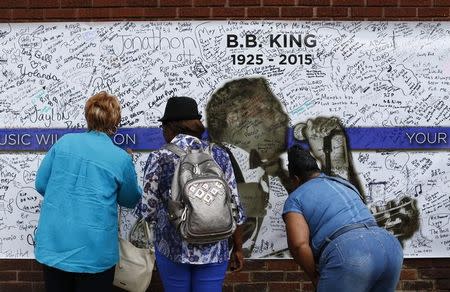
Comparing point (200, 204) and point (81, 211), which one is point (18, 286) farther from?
point (200, 204)

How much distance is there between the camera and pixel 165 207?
361 centimetres

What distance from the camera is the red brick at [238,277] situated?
4.99 metres

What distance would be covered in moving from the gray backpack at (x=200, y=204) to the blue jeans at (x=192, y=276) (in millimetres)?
273

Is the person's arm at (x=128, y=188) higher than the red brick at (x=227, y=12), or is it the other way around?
the red brick at (x=227, y=12)

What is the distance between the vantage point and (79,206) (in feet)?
11.6

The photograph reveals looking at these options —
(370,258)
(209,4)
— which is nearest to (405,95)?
(209,4)

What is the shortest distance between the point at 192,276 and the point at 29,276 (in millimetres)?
2009

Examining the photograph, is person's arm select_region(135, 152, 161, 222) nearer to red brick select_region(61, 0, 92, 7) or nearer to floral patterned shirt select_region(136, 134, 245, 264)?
floral patterned shirt select_region(136, 134, 245, 264)

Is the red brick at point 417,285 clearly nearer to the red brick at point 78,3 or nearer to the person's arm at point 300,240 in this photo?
the person's arm at point 300,240

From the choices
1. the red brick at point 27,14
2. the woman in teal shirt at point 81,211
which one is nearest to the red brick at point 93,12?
the red brick at point 27,14

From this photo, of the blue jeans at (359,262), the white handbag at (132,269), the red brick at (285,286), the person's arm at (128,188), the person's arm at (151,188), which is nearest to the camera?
the blue jeans at (359,262)

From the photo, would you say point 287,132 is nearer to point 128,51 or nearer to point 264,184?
point 264,184

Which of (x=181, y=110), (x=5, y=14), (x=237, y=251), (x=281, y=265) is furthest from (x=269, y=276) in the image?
(x=5, y=14)

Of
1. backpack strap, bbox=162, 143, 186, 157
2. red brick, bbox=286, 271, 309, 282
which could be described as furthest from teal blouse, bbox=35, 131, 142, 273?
red brick, bbox=286, 271, 309, 282
